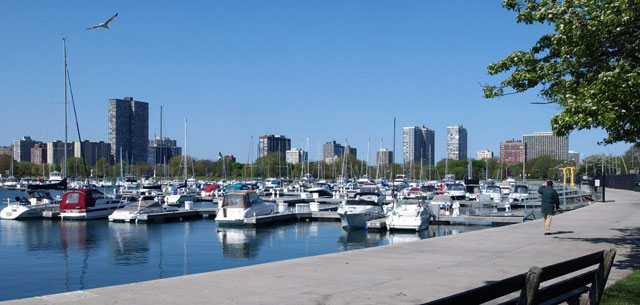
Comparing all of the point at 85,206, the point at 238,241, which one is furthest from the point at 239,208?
the point at 85,206

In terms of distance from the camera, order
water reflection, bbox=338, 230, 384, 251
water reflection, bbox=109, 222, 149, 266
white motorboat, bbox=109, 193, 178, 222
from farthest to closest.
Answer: white motorboat, bbox=109, 193, 178, 222 → water reflection, bbox=338, 230, 384, 251 → water reflection, bbox=109, 222, 149, 266

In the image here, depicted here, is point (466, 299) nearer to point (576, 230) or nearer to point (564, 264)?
point (564, 264)

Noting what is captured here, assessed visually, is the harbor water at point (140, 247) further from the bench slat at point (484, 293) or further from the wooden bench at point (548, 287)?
the bench slat at point (484, 293)

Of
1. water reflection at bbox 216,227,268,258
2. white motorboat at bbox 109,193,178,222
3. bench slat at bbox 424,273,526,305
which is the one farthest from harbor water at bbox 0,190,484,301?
bench slat at bbox 424,273,526,305

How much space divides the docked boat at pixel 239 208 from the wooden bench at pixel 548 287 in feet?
107

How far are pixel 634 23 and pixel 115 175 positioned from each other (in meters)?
200

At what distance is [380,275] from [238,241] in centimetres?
2107

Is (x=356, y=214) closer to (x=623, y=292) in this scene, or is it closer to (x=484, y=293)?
(x=623, y=292)

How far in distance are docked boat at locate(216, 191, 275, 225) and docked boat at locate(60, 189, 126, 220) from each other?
1188 cm

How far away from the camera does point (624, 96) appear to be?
12.4m

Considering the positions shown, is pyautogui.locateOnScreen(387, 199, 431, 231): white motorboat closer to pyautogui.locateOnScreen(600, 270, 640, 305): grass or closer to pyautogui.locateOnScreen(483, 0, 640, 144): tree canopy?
pyautogui.locateOnScreen(483, 0, 640, 144): tree canopy

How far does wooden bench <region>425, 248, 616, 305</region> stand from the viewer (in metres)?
6.02

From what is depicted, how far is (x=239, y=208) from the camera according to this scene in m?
40.4

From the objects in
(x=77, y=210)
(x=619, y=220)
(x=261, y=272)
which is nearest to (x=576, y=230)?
(x=619, y=220)
